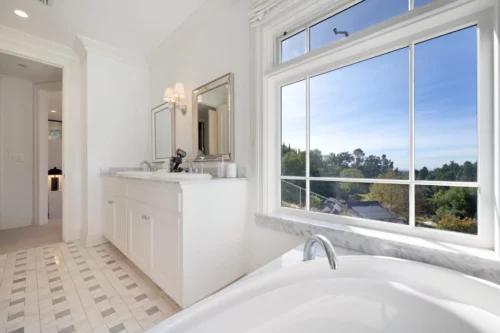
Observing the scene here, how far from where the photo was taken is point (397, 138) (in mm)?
1175

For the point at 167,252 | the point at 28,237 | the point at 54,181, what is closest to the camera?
the point at 167,252

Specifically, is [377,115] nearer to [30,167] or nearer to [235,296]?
[235,296]

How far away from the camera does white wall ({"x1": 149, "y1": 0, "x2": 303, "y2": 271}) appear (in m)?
1.71

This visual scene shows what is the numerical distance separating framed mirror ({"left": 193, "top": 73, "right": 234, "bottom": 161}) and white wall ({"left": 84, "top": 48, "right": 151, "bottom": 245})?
1241mm

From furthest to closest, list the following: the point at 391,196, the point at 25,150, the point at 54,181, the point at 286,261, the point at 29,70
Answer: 1. the point at 54,181
2. the point at 25,150
3. the point at 29,70
4. the point at 391,196
5. the point at 286,261

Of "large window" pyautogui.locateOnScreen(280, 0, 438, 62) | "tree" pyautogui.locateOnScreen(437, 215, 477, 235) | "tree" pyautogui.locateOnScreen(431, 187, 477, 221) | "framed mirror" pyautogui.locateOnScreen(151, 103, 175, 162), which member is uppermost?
"large window" pyautogui.locateOnScreen(280, 0, 438, 62)

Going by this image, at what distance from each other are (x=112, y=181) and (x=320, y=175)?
2.17 metres

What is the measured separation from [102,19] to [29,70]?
182 centimetres

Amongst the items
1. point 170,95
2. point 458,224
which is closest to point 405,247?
point 458,224

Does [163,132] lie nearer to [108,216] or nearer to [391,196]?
[108,216]

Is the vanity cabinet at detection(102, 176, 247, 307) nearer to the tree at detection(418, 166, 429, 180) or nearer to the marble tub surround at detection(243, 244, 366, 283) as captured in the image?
the marble tub surround at detection(243, 244, 366, 283)

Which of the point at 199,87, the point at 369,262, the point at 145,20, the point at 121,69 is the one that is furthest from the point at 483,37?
the point at 121,69

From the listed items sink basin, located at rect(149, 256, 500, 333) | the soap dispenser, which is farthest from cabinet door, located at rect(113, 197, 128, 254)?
sink basin, located at rect(149, 256, 500, 333)

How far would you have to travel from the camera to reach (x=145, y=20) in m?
2.21
